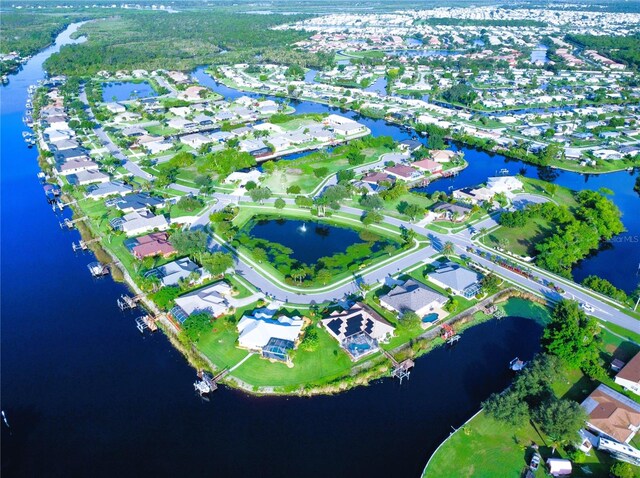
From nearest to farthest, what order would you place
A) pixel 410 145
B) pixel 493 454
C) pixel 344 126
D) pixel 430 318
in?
1. pixel 493 454
2. pixel 430 318
3. pixel 410 145
4. pixel 344 126

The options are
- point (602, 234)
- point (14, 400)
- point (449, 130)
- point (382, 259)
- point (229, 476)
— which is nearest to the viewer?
point (229, 476)

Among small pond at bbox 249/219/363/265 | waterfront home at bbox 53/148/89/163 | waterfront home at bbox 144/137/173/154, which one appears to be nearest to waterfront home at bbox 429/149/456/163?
small pond at bbox 249/219/363/265

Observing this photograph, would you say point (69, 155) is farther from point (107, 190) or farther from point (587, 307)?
point (587, 307)

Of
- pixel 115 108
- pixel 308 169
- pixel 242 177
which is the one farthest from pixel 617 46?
pixel 115 108

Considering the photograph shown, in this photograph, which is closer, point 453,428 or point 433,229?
point 453,428

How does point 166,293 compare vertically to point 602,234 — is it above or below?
above

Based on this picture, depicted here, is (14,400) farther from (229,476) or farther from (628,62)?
(628,62)

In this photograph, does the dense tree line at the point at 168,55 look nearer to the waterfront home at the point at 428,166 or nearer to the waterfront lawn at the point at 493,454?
the waterfront home at the point at 428,166

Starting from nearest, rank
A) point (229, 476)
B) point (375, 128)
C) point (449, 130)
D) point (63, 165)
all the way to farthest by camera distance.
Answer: point (229, 476) < point (63, 165) < point (449, 130) < point (375, 128)

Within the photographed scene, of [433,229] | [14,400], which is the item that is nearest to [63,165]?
[14,400]
